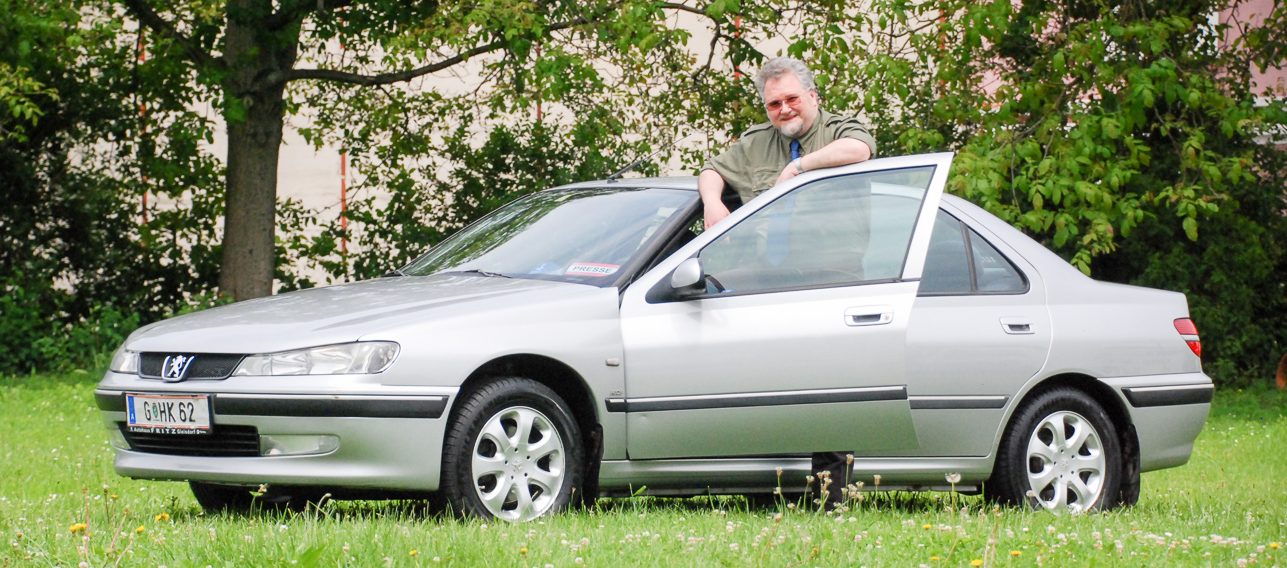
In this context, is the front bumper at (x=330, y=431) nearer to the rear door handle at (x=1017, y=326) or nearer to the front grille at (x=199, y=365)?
the front grille at (x=199, y=365)

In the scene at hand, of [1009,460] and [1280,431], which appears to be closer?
[1009,460]

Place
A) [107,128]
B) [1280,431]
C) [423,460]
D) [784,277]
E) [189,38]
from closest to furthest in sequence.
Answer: [423,460] → [784,277] → [1280,431] → [189,38] → [107,128]

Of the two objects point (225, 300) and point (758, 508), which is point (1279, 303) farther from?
point (758, 508)

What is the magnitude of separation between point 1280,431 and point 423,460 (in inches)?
365

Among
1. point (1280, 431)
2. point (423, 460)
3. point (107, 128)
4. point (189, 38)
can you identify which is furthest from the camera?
point (107, 128)

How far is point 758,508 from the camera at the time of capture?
7.07m

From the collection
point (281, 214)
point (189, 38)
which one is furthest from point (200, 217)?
point (189, 38)

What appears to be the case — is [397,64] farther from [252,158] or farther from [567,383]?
[567,383]

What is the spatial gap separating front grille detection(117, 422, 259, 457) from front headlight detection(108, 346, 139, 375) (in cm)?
22

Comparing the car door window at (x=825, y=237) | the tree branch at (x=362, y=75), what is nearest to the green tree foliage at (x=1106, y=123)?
the tree branch at (x=362, y=75)

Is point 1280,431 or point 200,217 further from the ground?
point 200,217

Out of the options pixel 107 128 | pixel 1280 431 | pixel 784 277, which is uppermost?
pixel 107 128

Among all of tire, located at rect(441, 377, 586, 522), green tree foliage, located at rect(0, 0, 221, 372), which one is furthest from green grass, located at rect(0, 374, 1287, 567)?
green tree foliage, located at rect(0, 0, 221, 372)

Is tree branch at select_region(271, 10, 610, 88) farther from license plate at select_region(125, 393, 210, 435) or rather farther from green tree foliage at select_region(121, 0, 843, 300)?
license plate at select_region(125, 393, 210, 435)
